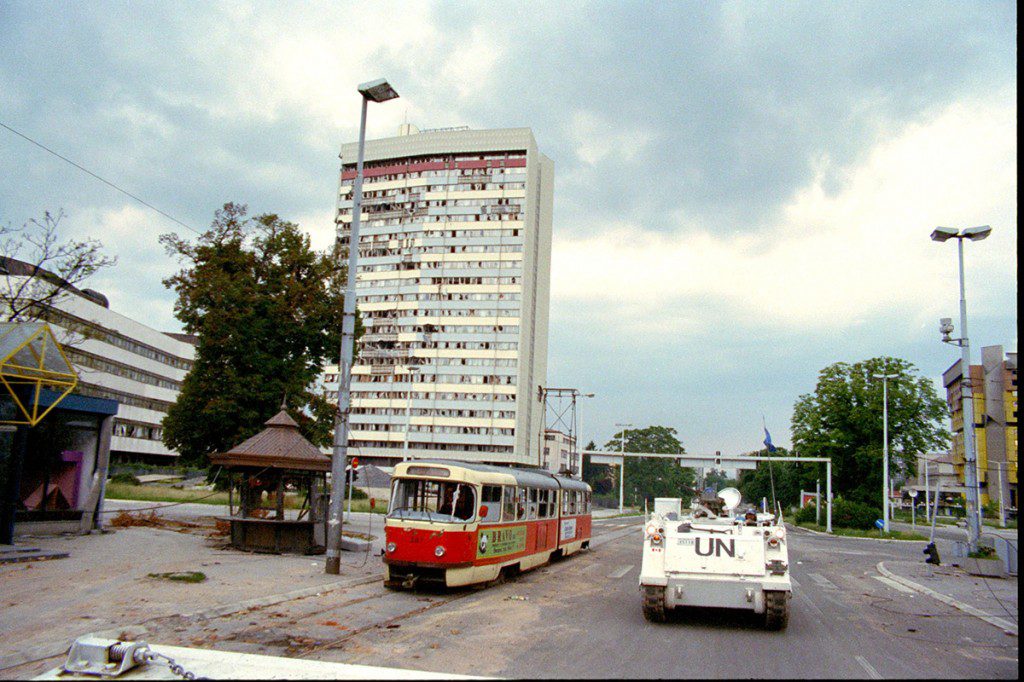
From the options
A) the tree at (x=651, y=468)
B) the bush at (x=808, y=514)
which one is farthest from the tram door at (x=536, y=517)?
the tree at (x=651, y=468)

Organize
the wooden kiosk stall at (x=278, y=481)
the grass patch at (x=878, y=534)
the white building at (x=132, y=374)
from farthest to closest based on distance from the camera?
the white building at (x=132, y=374)
the grass patch at (x=878, y=534)
the wooden kiosk stall at (x=278, y=481)

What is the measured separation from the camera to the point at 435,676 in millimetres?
5125

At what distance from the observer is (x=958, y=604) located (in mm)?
14391

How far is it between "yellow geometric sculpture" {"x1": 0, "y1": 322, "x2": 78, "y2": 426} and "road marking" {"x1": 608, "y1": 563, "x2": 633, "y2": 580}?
13069 millimetres

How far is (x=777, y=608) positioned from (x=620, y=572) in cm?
922

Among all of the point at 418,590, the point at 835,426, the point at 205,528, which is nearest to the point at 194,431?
the point at 205,528

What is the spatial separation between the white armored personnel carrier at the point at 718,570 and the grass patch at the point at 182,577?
27.2 feet

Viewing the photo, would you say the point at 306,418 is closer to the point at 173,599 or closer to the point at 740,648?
the point at 173,599

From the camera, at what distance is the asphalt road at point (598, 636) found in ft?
26.1

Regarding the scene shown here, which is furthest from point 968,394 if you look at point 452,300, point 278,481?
point 452,300

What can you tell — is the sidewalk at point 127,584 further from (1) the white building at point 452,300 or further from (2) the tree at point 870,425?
(1) the white building at point 452,300

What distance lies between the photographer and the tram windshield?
13.6m

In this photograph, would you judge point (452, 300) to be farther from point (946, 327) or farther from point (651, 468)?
point (946, 327)

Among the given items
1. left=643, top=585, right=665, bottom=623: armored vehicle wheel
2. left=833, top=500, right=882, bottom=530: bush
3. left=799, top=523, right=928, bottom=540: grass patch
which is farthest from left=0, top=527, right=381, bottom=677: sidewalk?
left=833, top=500, right=882, bottom=530: bush
